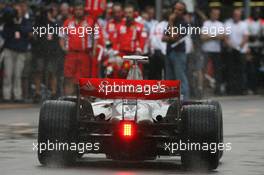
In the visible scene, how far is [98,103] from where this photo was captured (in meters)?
13.3

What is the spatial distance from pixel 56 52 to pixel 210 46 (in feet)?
17.8

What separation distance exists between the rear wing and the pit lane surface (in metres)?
0.84

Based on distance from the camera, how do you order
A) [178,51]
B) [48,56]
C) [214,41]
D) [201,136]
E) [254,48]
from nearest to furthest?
[201,136] → [178,51] → [48,56] → [214,41] → [254,48]

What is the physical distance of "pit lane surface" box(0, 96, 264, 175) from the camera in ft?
42.0

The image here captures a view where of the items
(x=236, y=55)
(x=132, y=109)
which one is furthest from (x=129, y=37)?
(x=132, y=109)

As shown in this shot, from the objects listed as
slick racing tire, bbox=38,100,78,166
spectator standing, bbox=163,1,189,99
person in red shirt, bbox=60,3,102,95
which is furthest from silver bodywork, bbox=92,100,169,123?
person in red shirt, bbox=60,3,102,95

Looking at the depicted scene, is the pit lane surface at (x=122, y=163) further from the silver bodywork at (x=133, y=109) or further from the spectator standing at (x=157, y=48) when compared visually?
the spectator standing at (x=157, y=48)

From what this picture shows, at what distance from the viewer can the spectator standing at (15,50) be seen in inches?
993

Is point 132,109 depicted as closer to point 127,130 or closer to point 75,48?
point 127,130

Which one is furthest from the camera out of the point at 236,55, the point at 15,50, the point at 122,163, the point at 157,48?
the point at 236,55

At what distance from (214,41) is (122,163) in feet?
53.2

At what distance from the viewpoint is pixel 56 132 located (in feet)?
41.9

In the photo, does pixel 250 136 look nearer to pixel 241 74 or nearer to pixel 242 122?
pixel 242 122

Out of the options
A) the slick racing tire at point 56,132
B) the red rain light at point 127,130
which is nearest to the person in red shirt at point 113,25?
the slick racing tire at point 56,132
